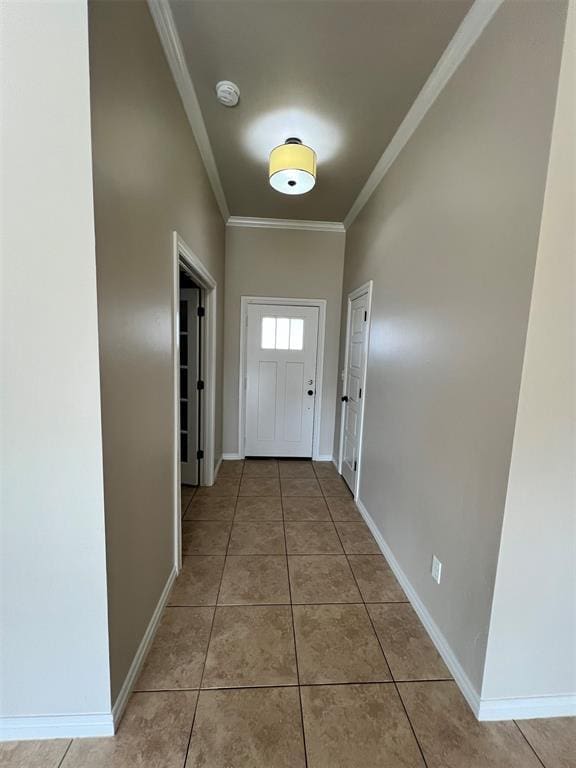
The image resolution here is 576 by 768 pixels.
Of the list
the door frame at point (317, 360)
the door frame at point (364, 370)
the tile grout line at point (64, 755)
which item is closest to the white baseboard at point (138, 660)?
the tile grout line at point (64, 755)

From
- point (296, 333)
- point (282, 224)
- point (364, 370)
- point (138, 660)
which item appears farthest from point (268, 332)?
point (138, 660)

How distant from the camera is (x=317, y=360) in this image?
3.80 m

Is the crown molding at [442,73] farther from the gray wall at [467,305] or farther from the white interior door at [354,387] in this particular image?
the white interior door at [354,387]

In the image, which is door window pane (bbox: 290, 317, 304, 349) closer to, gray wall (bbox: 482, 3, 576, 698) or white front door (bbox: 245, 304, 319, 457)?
white front door (bbox: 245, 304, 319, 457)

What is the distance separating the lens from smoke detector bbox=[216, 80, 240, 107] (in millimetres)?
1699

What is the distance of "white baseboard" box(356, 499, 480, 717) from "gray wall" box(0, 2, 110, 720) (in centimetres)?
139

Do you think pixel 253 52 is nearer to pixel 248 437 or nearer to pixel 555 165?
pixel 555 165

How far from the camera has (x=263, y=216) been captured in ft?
11.3

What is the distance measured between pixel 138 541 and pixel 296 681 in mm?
893

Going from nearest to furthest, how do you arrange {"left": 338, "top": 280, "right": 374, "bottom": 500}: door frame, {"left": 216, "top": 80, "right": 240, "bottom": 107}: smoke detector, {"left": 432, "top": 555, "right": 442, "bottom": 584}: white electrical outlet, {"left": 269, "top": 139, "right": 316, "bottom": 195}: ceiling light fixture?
{"left": 432, "top": 555, "right": 442, "bottom": 584}: white electrical outlet → {"left": 216, "top": 80, "right": 240, "bottom": 107}: smoke detector → {"left": 269, "top": 139, "right": 316, "bottom": 195}: ceiling light fixture → {"left": 338, "top": 280, "right": 374, "bottom": 500}: door frame

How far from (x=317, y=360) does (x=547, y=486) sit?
2793mm

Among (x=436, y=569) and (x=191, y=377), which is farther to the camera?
(x=191, y=377)

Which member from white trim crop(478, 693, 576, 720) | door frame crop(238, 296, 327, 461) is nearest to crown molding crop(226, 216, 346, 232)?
door frame crop(238, 296, 327, 461)

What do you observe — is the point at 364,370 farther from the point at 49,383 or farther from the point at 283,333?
the point at 49,383
